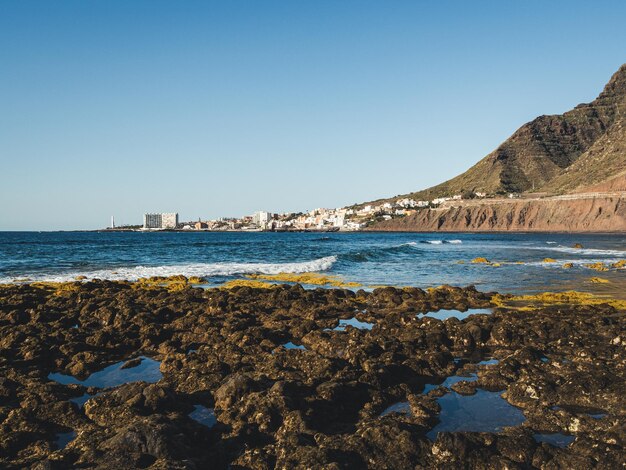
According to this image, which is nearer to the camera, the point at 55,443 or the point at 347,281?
the point at 55,443

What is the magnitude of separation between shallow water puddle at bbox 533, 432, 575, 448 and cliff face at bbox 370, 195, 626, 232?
13603cm

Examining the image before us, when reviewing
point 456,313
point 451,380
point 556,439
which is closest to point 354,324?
point 456,313

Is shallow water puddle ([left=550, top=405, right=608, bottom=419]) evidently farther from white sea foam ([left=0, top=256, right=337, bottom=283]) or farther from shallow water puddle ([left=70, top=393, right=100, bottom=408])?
white sea foam ([left=0, top=256, right=337, bottom=283])

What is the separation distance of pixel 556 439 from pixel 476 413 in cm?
130

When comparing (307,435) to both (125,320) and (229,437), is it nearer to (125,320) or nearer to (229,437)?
(229,437)

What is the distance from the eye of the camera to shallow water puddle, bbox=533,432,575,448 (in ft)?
21.9

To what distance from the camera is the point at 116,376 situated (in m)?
10.2

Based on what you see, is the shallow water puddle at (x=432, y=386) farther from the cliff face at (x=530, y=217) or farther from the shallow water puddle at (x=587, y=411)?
the cliff face at (x=530, y=217)

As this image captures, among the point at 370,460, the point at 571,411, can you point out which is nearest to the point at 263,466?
the point at 370,460

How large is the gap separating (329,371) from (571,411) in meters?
4.28

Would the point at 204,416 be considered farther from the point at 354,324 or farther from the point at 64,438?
the point at 354,324

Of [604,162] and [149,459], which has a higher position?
[604,162]

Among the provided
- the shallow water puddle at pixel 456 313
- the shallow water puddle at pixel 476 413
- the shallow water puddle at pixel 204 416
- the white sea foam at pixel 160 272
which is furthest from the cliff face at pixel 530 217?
the shallow water puddle at pixel 204 416

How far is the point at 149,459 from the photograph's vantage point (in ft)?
18.9
